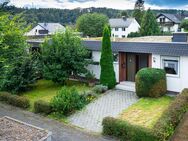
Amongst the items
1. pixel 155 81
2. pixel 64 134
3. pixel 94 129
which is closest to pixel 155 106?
pixel 155 81

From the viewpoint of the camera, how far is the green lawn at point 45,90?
790 inches

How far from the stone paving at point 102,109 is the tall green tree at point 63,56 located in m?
3.67

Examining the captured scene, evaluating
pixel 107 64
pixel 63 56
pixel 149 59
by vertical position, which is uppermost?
pixel 63 56

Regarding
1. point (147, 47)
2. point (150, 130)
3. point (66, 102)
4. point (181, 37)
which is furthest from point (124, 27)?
point (150, 130)

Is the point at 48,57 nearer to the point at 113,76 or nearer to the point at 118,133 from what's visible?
the point at 113,76

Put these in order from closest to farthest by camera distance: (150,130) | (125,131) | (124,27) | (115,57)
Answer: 1. (150,130)
2. (125,131)
3. (115,57)
4. (124,27)

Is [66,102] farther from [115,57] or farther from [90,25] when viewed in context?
[90,25]

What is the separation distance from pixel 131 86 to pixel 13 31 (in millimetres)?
10393

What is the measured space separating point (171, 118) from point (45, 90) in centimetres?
1156

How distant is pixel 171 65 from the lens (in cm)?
1894

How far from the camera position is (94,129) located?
1446cm

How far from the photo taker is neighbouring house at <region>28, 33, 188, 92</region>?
1827 centimetres

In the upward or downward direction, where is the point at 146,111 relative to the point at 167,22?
downward

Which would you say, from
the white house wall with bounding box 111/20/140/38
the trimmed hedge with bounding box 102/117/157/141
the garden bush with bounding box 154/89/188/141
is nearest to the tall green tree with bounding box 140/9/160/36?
the white house wall with bounding box 111/20/140/38
